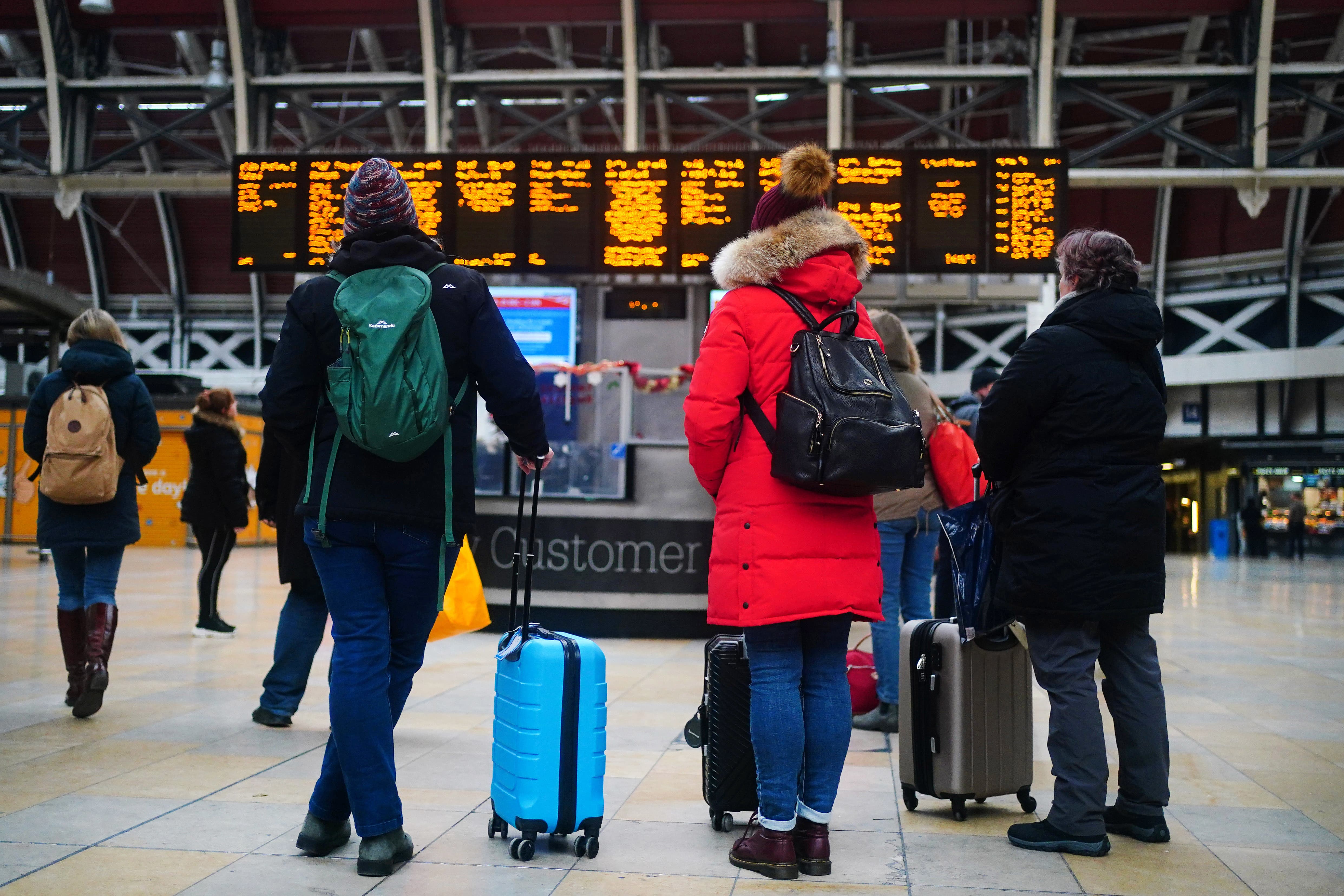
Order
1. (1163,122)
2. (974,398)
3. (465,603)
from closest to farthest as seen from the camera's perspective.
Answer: (465,603) → (974,398) → (1163,122)

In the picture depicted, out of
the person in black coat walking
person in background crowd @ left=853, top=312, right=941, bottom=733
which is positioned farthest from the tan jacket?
the person in black coat walking

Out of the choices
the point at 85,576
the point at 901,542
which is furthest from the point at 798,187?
the point at 85,576

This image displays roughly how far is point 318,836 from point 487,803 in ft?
2.52

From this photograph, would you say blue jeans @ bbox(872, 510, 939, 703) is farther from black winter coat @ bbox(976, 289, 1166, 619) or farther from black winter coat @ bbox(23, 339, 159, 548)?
black winter coat @ bbox(23, 339, 159, 548)

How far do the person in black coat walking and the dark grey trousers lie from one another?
250 inches

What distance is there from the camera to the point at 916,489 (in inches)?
192

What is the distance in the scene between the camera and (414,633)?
302cm

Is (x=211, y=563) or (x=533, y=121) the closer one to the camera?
(x=211, y=563)

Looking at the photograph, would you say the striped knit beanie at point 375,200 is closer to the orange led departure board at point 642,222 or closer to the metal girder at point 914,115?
the orange led departure board at point 642,222

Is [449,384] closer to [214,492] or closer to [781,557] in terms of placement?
[781,557]

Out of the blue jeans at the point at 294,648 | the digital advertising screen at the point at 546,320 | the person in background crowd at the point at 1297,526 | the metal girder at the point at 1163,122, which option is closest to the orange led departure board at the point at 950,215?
the metal girder at the point at 1163,122

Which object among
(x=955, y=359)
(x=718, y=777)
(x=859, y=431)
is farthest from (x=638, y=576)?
(x=955, y=359)

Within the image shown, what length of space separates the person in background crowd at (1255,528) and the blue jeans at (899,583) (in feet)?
84.9

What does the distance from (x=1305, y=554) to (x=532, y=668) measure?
30983 millimetres
